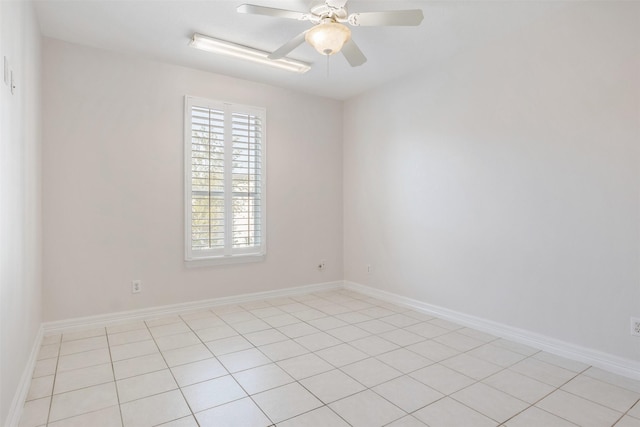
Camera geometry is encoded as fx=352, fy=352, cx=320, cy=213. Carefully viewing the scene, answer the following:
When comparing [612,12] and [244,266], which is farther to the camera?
[244,266]

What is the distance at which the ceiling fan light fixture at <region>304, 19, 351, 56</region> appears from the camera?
2.31m

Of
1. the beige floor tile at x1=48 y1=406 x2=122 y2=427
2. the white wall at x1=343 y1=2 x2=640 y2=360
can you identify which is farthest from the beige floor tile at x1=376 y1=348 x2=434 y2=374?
the beige floor tile at x1=48 y1=406 x2=122 y2=427

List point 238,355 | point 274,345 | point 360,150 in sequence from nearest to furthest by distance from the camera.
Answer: point 238,355, point 274,345, point 360,150

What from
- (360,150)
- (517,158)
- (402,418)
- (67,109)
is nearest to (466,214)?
(517,158)

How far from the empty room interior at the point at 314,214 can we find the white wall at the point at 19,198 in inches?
1.1

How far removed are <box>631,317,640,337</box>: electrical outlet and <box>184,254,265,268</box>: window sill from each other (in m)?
3.39

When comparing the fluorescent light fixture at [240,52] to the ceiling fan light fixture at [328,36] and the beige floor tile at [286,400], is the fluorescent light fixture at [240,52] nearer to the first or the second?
the ceiling fan light fixture at [328,36]

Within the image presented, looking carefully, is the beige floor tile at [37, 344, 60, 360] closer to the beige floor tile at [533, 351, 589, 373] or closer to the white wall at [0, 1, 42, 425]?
the white wall at [0, 1, 42, 425]

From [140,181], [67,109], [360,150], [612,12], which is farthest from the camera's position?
[360,150]

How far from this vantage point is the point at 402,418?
1.88 m

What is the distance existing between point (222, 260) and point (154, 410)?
6.94 ft

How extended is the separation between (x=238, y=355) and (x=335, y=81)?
3170 millimetres

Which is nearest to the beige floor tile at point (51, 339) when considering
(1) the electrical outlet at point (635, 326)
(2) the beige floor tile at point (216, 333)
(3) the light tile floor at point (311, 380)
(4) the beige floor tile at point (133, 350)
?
(3) the light tile floor at point (311, 380)

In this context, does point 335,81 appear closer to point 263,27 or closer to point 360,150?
point 360,150
